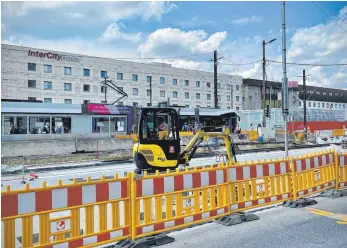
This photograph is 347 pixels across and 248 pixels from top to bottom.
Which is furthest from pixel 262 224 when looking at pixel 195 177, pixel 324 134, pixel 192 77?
pixel 192 77

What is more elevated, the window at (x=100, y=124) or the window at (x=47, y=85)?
the window at (x=47, y=85)

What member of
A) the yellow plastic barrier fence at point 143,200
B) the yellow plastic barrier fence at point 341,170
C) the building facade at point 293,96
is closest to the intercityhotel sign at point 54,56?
the building facade at point 293,96

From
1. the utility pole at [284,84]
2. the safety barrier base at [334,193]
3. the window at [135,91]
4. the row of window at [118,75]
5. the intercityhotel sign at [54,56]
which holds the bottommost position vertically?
the safety barrier base at [334,193]

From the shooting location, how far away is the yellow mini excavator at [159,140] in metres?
10.4

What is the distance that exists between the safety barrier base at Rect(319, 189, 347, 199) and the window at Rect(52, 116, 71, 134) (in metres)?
23.9

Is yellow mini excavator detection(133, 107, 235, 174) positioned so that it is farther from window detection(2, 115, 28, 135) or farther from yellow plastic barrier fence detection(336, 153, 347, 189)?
window detection(2, 115, 28, 135)

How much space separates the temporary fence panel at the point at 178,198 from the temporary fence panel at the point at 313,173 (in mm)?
2303

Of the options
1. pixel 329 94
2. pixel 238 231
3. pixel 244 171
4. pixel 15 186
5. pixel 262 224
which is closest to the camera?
pixel 238 231

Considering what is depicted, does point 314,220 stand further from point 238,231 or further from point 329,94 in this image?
point 329,94

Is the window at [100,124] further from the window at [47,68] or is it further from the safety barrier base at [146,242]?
the window at [47,68]

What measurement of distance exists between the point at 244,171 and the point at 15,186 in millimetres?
7896

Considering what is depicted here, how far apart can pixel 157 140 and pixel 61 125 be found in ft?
66.1

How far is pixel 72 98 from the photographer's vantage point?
5744 centimetres

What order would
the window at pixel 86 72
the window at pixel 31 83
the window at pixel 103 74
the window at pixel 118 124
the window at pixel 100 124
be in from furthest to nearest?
the window at pixel 103 74, the window at pixel 86 72, the window at pixel 31 83, the window at pixel 118 124, the window at pixel 100 124
